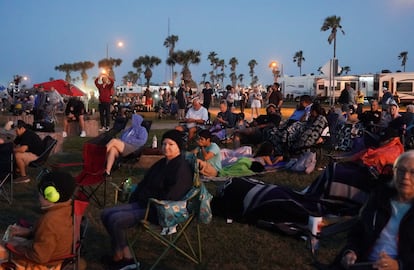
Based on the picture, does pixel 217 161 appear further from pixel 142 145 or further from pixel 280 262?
pixel 280 262

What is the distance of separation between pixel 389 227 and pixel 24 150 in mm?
5905

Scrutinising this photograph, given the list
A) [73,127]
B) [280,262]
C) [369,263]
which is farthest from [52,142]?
[73,127]

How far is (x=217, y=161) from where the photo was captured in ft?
25.4

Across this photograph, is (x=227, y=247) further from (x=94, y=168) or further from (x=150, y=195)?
(x=94, y=168)

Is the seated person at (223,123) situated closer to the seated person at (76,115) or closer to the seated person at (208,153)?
the seated person at (208,153)

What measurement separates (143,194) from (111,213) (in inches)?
13.2

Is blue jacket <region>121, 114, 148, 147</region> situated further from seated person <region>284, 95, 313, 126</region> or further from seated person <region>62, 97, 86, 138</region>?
seated person <region>62, 97, 86, 138</region>

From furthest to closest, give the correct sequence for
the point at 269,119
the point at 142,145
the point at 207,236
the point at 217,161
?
the point at 269,119 → the point at 142,145 → the point at 217,161 → the point at 207,236

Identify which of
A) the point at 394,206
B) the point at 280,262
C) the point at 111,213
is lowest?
the point at 280,262

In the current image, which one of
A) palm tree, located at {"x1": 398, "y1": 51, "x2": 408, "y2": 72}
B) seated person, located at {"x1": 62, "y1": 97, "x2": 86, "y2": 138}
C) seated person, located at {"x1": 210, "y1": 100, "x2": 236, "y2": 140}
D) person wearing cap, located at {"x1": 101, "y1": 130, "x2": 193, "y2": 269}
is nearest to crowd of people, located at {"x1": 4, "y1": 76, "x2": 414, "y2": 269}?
person wearing cap, located at {"x1": 101, "y1": 130, "x2": 193, "y2": 269}

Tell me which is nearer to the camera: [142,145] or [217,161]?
[217,161]

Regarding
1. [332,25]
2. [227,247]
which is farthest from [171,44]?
[227,247]

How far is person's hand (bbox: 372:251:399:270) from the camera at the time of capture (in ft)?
8.79

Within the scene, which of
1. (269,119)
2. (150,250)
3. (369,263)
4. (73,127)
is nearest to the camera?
(369,263)
